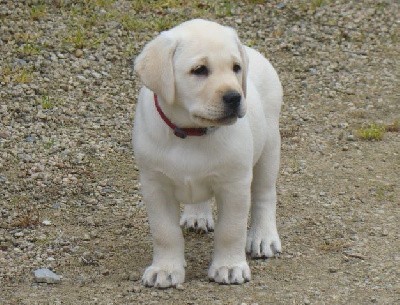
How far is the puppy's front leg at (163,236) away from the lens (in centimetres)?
623

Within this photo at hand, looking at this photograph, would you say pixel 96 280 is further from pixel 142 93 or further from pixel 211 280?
pixel 142 93

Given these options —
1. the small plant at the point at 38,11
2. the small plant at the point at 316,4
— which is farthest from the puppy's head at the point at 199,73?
the small plant at the point at 316,4

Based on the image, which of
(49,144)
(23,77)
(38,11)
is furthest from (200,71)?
(38,11)

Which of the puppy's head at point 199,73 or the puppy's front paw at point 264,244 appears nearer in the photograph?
the puppy's head at point 199,73

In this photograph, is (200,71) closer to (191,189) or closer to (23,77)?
(191,189)

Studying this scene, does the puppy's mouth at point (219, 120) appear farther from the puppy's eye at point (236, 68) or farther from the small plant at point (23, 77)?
the small plant at point (23, 77)

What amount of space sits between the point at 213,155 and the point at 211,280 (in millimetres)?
832

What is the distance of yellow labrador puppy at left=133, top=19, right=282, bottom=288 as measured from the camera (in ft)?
19.1

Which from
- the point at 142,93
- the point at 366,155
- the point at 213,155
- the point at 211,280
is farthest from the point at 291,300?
the point at 366,155

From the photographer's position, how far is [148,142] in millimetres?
6074

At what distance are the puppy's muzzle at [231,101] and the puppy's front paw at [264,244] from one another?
1.38 m

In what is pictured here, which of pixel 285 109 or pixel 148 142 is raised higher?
pixel 148 142

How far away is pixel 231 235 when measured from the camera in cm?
627

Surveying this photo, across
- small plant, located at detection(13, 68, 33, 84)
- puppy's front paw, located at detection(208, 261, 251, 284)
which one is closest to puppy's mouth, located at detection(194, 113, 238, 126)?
puppy's front paw, located at detection(208, 261, 251, 284)
